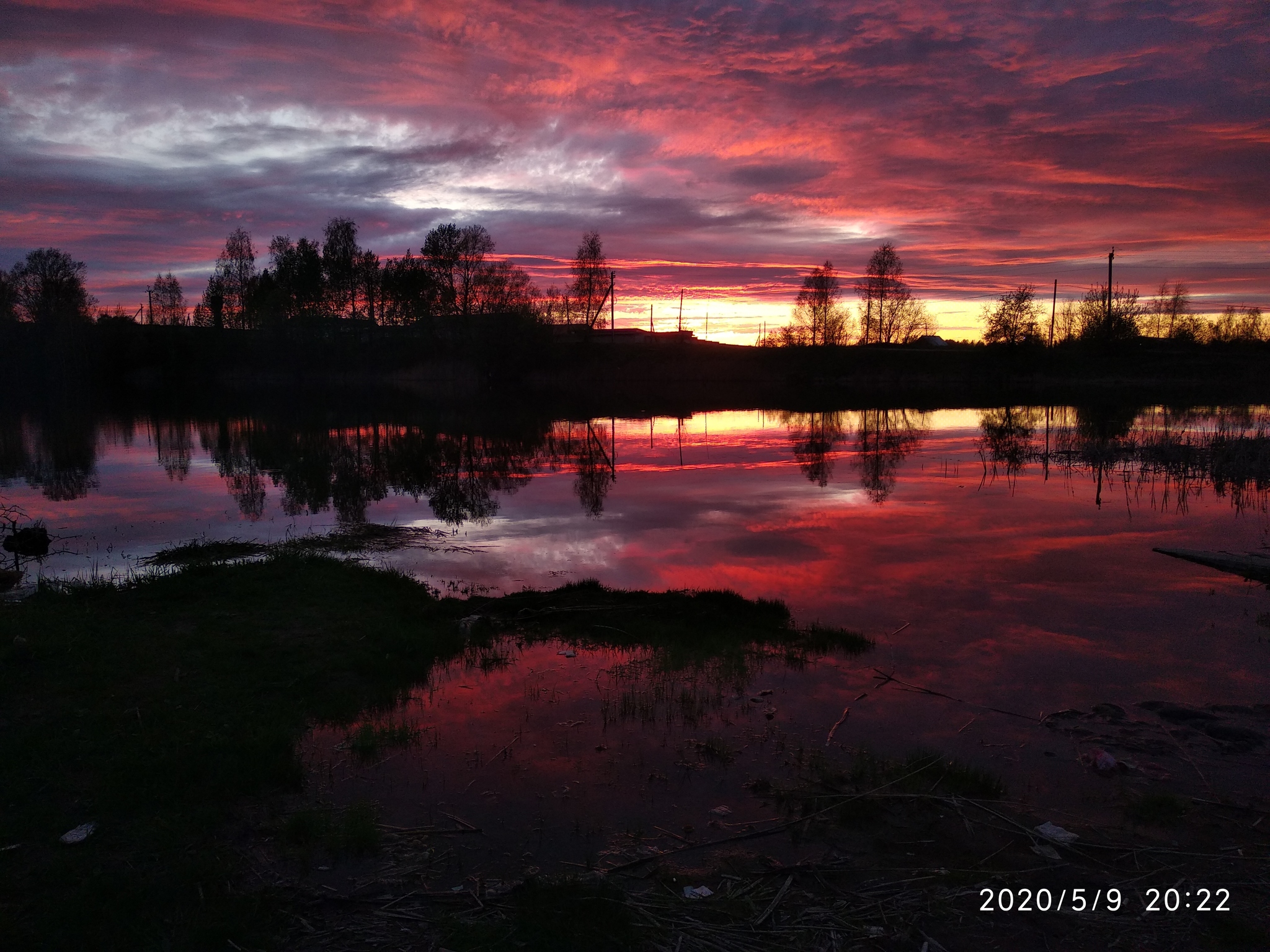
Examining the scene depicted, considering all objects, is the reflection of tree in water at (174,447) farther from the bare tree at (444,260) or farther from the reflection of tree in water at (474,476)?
the bare tree at (444,260)

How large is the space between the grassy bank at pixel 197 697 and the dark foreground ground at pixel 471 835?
0.09 feet

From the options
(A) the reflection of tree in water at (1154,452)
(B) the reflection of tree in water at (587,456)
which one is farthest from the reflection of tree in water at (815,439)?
(B) the reflection of tree in water at (587,456)

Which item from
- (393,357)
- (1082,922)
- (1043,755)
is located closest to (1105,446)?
(1043,755)

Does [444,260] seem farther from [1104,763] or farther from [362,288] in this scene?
[1104,763]

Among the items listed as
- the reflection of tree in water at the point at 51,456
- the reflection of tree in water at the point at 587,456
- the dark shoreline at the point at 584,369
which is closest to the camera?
the reflection of tree in water at the point at 587,456

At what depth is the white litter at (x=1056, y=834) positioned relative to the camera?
18.2 ft

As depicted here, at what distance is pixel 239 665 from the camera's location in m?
8.66

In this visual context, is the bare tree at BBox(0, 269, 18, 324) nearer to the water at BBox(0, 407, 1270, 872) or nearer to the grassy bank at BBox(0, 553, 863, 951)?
the water at BBox(0, 407, 1270, 872)

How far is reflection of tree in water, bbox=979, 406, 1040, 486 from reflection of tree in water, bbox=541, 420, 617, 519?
1283cm

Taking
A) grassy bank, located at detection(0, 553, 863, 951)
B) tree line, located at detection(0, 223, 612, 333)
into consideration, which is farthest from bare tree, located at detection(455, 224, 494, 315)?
grassy bank, located at detection(0, 553, 863, 951)

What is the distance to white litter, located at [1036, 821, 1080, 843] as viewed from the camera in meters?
5.56

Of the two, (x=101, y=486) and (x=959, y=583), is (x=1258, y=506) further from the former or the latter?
(x=101, y=486)

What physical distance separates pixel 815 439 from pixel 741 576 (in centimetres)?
2489

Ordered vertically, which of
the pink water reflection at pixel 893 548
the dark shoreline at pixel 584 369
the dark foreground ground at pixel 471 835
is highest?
the dark shoreline at pixel 584 369
